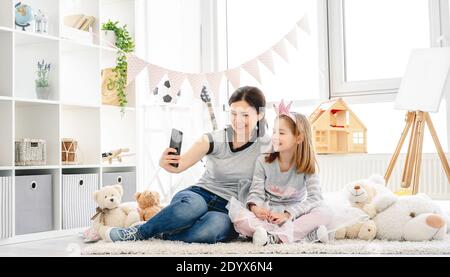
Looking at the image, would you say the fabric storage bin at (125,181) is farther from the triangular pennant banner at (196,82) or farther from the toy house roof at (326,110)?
the toy house roof at (326,110)

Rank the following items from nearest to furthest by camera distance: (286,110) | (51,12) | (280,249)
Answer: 1. (280,249)
2. (286,110)
3. (51,12)

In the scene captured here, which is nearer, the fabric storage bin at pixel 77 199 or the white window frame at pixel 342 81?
the fabric storage bin at pixel 77 199

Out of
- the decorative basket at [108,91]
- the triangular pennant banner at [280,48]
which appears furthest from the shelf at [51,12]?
the triangular pennant banner at [280,48]

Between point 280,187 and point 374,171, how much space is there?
1.45 meters

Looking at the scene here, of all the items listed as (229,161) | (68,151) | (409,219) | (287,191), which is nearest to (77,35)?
(68,151)

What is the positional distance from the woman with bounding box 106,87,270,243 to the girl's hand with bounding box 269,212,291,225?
7.2 inches

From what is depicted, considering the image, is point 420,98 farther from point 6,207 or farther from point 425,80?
point 6,207

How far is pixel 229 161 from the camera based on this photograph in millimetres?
2400

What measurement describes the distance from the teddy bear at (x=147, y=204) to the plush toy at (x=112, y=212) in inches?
1.1

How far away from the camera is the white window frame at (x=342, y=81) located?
12.5 feet

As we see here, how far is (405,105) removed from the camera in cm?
320

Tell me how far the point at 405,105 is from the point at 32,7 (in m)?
2.12

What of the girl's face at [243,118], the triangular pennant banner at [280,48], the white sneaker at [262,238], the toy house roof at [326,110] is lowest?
the white sneaker at [262,238]
